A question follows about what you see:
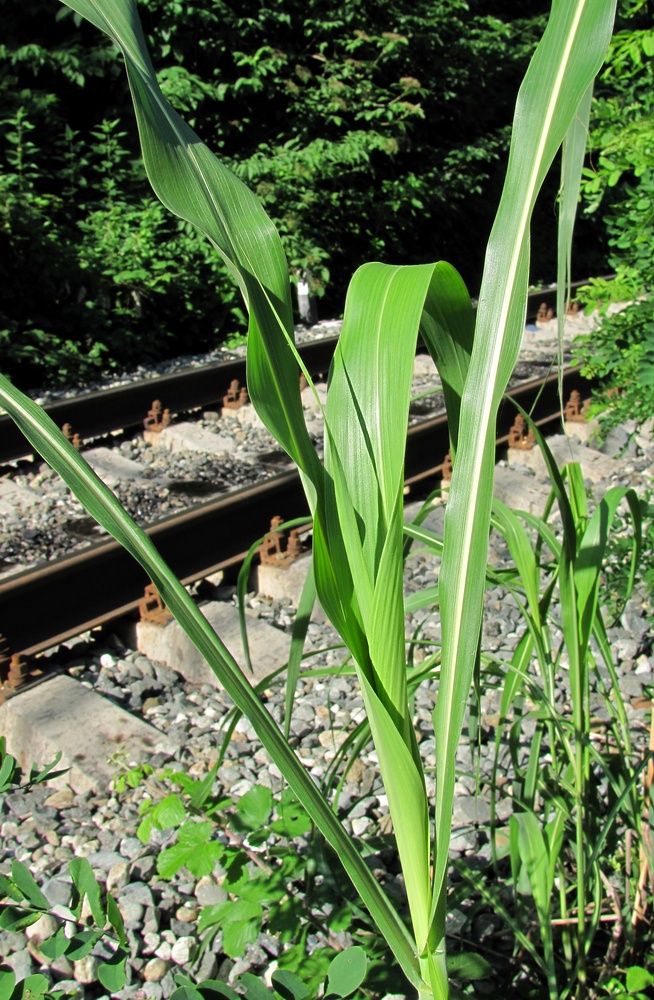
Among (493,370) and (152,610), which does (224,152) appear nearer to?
(152,610)

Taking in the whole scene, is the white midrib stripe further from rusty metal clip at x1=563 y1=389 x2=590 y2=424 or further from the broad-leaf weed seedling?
rusty metal clip at x1=563 y1=389 x2=590 y2=424

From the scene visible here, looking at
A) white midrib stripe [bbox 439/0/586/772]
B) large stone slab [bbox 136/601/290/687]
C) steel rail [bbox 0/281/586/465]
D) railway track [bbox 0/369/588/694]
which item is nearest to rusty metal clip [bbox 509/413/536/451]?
railway track [bbox 0/369/588/694]

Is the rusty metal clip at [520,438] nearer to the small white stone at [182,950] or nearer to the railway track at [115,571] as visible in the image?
the railway track at [115,571]

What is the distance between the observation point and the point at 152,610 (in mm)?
3141

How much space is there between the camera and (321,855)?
1.39 m

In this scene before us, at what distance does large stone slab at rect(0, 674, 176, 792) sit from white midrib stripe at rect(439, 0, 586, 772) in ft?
5.74

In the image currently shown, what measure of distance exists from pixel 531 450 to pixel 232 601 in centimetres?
208

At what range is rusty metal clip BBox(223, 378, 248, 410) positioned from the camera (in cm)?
591

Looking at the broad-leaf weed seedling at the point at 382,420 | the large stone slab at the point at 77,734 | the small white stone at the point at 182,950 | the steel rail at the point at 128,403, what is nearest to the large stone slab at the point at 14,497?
the steel rail at the point at 128,403

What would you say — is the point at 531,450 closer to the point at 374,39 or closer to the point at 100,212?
the point at 100,212

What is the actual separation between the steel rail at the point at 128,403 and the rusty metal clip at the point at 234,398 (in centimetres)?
13

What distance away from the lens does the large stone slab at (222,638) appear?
290 cm

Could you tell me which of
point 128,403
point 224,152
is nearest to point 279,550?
point 128,403

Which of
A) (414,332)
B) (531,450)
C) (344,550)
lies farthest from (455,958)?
(531,450)
